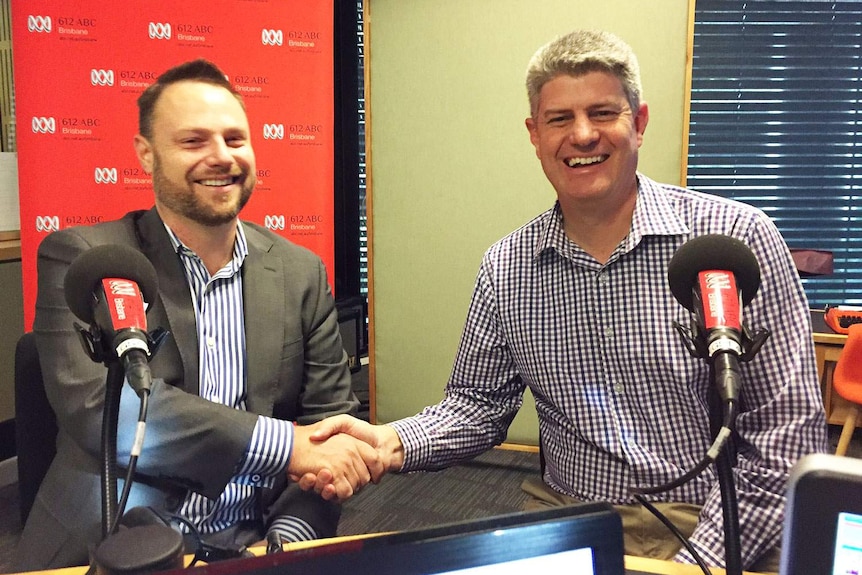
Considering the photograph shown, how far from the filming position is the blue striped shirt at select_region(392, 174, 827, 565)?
133 cm

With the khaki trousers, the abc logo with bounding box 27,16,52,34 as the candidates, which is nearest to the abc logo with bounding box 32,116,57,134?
the abc logo with bounding box 27,16,52,34

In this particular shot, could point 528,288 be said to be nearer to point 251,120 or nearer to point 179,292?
point 179,292

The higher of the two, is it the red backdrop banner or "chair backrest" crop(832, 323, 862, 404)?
the red backdrop banner

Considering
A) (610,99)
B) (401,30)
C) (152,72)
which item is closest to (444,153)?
(401,30)

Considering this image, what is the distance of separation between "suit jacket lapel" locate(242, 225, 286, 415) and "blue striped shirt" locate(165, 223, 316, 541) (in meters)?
0.03

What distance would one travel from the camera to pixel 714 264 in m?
0.81

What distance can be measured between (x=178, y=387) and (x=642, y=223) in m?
1.10

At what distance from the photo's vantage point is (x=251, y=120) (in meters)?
2.80

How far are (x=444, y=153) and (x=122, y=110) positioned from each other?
4.78 ft

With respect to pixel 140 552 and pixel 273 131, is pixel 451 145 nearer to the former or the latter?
pixel 273 131

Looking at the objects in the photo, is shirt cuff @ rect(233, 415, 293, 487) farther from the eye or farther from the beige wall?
the beige wall

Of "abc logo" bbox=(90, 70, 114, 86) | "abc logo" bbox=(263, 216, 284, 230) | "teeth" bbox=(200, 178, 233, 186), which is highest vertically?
"abc logo" bbox=(90, 70, 114, 86)

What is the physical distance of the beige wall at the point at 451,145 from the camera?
3047mm

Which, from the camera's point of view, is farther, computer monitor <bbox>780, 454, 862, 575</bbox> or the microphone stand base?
the microphone stand base
